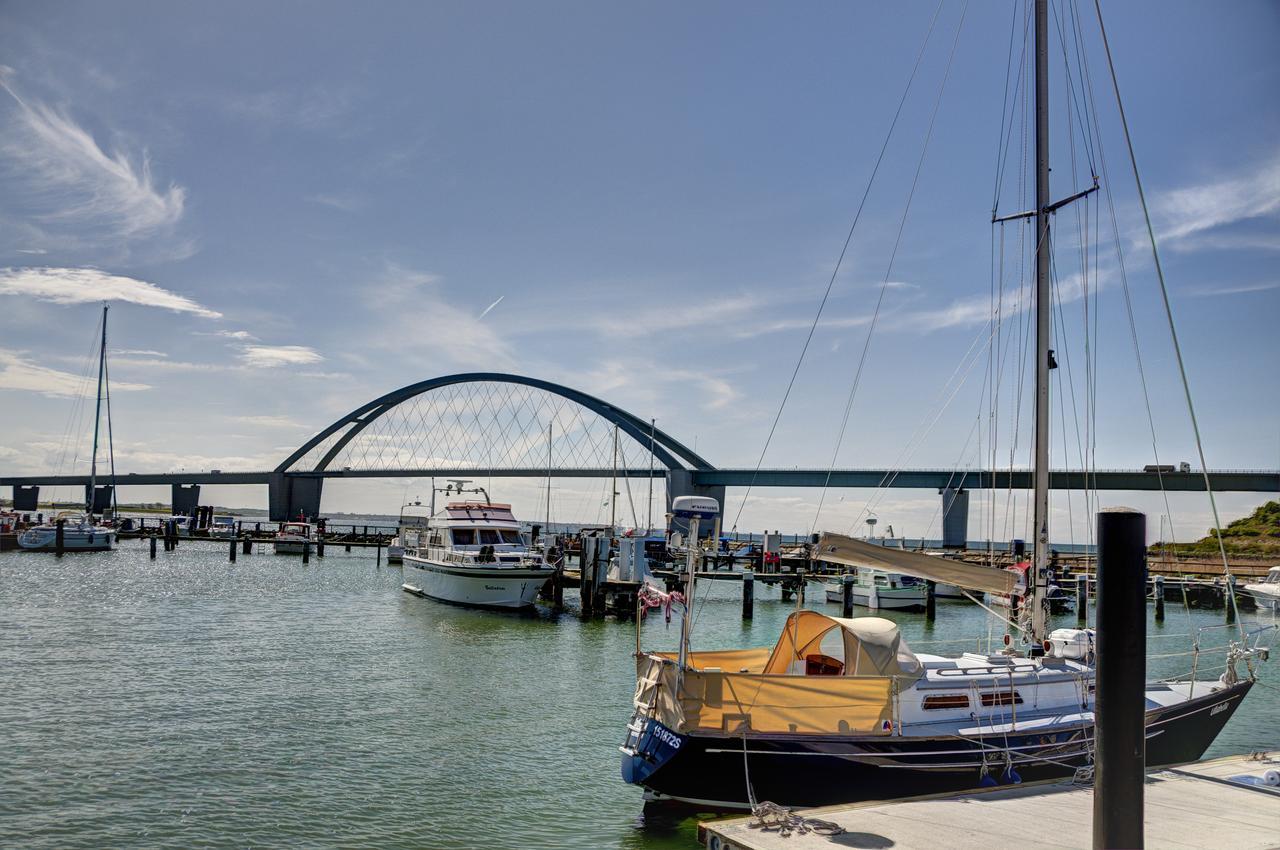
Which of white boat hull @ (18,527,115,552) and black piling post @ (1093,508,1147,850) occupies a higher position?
black piling post @ (1093,508,1147,850)

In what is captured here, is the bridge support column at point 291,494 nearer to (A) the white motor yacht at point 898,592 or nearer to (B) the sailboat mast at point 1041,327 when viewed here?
(A) the white motor yacht at point 898,592

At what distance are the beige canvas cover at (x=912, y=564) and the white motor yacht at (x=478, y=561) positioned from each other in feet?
82.9

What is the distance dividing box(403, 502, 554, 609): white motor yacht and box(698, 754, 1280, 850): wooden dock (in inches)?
1148

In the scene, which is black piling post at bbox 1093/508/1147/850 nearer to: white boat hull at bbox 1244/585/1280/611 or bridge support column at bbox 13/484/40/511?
white boat hull at bbox 1244/585/1280/611

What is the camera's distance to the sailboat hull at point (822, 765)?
38.2 ft

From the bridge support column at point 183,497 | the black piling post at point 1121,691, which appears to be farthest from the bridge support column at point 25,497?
the black piling post at point 1121,691

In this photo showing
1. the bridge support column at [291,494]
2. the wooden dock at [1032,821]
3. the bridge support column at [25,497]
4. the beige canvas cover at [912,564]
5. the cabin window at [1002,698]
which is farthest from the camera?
the bridge support column at [25,497]

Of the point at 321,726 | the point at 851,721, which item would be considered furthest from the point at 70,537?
the point at 851,721

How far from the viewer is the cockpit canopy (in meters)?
12.2

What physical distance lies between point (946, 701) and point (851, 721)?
1761 millimetres

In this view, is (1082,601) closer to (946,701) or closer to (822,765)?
(946,701)

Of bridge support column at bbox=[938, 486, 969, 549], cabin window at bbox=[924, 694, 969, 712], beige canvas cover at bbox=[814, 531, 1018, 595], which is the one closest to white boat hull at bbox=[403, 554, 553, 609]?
beige canvas cover at bbox=[814, 531, 1018, 595]

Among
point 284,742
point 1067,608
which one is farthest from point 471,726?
point 1067,608

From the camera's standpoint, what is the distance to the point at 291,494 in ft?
436
